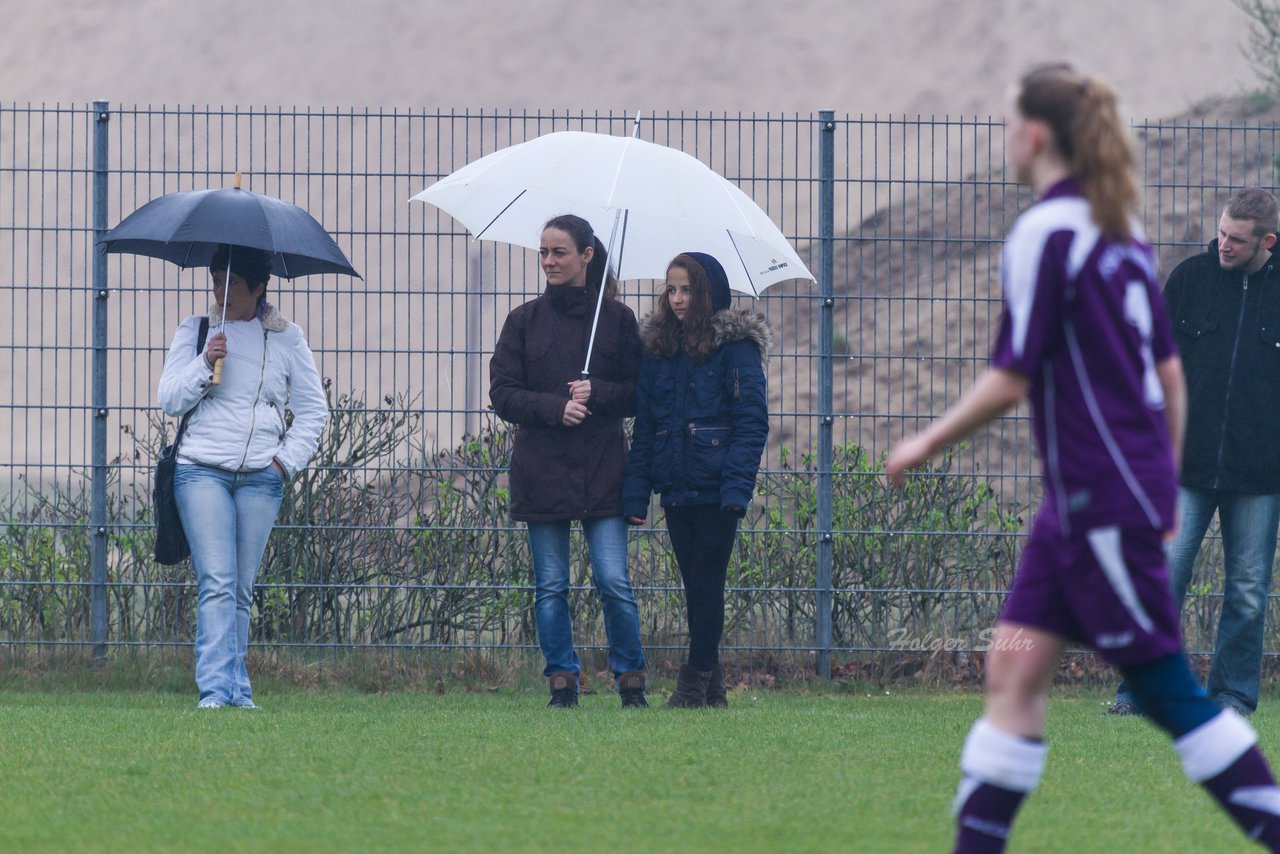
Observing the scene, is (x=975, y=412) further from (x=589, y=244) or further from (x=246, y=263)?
(x=246, y=263)

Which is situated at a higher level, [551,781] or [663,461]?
[663,461]

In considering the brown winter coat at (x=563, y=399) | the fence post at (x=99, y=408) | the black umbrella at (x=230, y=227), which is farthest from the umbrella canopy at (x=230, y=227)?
the fence post at (x=99, y=408)

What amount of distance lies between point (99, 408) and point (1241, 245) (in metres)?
5.21

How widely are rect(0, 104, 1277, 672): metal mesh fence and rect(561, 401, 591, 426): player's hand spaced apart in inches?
55.1

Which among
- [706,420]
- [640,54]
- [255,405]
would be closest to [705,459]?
[706,420]

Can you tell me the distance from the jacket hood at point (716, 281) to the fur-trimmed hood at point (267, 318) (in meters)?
1.70

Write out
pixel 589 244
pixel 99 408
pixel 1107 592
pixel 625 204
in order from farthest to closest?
pixel 99 408
pixel 589 244
pixel 625 204
pixel 1107 592

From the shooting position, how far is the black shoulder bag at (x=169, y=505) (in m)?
7.04

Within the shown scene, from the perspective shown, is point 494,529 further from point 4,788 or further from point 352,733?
point 4,788

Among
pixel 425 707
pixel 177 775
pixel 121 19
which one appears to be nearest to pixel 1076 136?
pixel 177 775

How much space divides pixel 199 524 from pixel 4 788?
6.74 feet

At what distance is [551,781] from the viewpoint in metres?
5.18

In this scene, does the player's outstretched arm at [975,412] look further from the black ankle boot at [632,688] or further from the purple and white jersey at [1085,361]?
the black ankle boot at [632,688]

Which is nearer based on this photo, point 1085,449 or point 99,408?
point 1085,449
